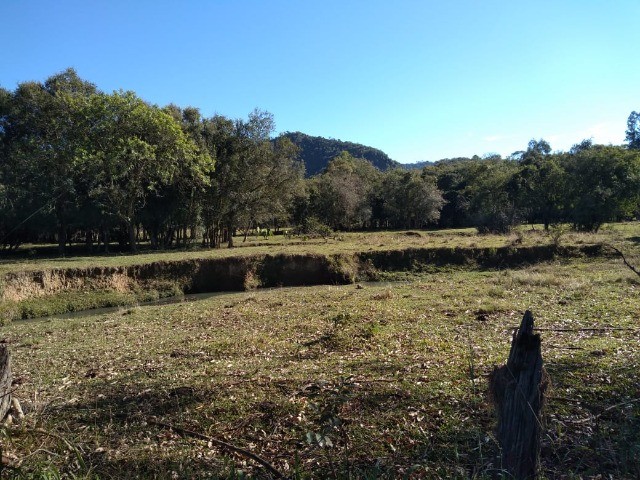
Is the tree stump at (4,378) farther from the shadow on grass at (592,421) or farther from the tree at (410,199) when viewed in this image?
the tree at (410,199)

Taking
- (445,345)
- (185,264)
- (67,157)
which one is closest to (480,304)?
(445,345)

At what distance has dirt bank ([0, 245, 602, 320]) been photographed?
25.5 m

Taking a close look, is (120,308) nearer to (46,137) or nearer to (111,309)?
(111,309)

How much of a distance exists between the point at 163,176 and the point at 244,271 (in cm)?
1301

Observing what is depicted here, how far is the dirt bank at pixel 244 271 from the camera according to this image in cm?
2545

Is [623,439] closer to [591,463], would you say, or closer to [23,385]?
[591,463]

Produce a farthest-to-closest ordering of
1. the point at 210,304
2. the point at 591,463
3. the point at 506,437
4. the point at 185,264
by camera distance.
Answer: the point at 185,264, the point at 210,304, the point at 591,463, the point at 506,437

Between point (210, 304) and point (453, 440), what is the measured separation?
16822mm

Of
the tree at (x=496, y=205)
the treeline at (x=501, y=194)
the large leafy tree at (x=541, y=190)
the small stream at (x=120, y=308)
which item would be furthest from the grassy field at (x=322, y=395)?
the large leafy tree at (x=541, y=190)

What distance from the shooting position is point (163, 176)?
1438 inches

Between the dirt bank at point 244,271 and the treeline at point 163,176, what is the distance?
587 centimetres

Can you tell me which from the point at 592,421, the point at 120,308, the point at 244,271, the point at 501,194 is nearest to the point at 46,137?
the point at 244,271

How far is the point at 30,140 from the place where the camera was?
3403cm

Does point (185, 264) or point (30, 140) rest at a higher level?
point (30, 140)
